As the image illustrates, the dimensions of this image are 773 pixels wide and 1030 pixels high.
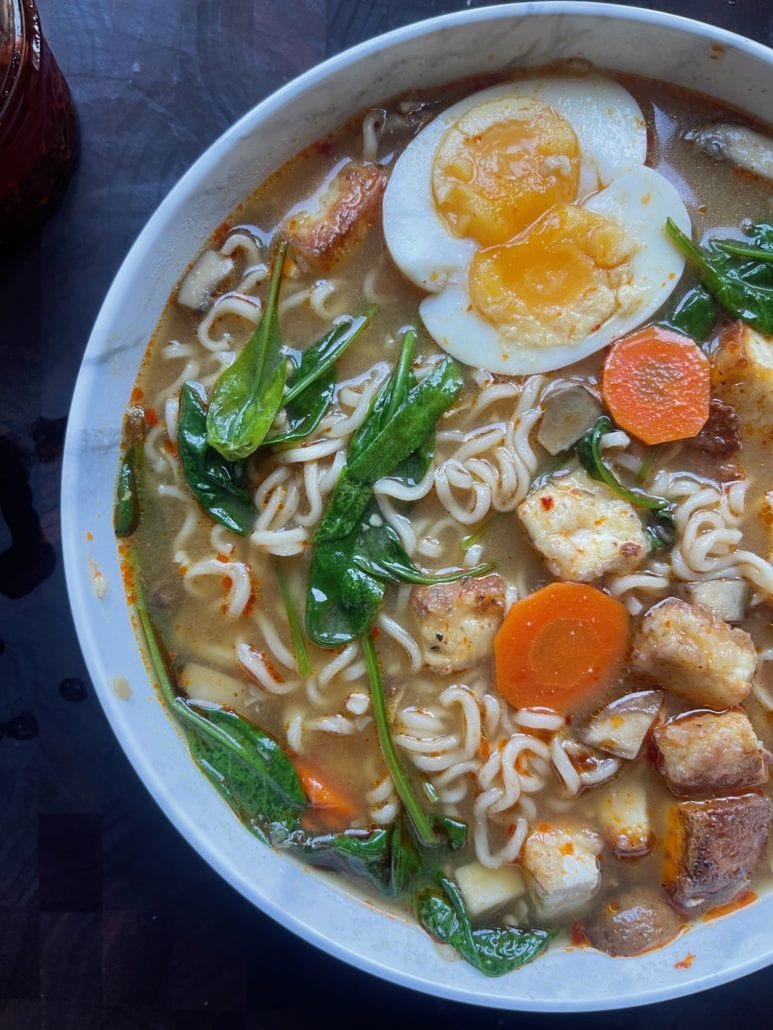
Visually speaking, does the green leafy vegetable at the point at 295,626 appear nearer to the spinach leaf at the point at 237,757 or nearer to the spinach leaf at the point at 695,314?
the spinach leaf at the point at 237,757

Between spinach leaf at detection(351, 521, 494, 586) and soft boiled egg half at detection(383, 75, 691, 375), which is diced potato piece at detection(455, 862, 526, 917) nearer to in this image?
spinach leaf at detection(351, 521, 494, 586)

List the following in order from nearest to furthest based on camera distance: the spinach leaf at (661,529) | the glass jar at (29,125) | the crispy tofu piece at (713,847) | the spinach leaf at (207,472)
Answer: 1. the glass jar at (29,125)
2. the crispy tofu piece at (713,847)
3. the spinach leaf at (207,472)
4. the spinach leaf at (661,529)

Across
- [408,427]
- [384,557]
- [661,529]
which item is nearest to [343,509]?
[384,557]

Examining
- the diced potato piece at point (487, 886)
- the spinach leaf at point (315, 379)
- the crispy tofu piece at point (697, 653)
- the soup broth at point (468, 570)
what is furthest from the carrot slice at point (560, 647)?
the spinach leaf at point (315, 379)

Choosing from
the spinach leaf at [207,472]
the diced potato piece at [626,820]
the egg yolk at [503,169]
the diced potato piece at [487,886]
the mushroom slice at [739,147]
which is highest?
the mushroom slice at [739,147]

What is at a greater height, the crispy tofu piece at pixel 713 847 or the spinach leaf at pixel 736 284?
the spinach leaf at pixel 736 284

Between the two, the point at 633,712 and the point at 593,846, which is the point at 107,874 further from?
the point at 633,712

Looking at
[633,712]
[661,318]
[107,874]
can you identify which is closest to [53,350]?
[107,874]
